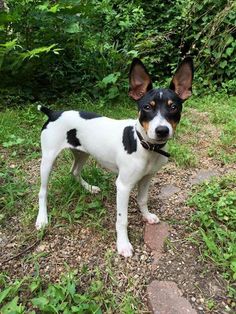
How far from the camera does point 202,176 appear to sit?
3920 millimetres

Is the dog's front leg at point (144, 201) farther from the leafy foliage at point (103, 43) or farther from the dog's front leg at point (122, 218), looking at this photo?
the leafy foliage at point (103, 43)

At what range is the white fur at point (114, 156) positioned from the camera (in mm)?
2779

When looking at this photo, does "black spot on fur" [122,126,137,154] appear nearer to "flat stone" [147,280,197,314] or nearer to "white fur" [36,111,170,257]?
"white fur" [36,111,170,257]

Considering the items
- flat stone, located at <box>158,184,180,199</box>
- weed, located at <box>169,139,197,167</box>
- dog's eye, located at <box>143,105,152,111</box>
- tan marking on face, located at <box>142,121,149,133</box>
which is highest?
dog's eye, located at <box>143,105,152,111</box>

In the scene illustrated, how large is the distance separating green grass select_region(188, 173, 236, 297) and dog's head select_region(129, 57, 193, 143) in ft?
3.10

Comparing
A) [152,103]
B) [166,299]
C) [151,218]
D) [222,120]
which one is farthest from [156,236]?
[222,120]

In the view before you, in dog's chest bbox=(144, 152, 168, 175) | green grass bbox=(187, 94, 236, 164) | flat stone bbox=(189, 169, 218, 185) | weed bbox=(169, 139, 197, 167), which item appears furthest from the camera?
green grass bbox=(187, 94, 236, 164)

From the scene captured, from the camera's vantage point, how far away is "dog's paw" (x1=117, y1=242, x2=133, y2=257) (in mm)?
2908

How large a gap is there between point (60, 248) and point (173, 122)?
4.48ft

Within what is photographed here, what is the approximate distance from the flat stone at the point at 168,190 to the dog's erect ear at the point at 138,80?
1243 mm

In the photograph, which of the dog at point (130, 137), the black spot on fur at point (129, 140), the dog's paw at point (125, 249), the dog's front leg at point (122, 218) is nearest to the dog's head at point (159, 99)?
the dog at point (130, 137)

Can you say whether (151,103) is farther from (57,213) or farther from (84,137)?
(57,213)

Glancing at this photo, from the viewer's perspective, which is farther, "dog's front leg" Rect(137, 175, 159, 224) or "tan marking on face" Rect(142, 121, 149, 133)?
"dog's front leg" Rect(137, 175, 159, 224)

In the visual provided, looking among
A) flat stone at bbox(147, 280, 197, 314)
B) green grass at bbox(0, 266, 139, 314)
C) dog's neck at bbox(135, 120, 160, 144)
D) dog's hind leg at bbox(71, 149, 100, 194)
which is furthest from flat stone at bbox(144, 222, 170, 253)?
dog's neck at bbox(135, 120, 160, 144)
